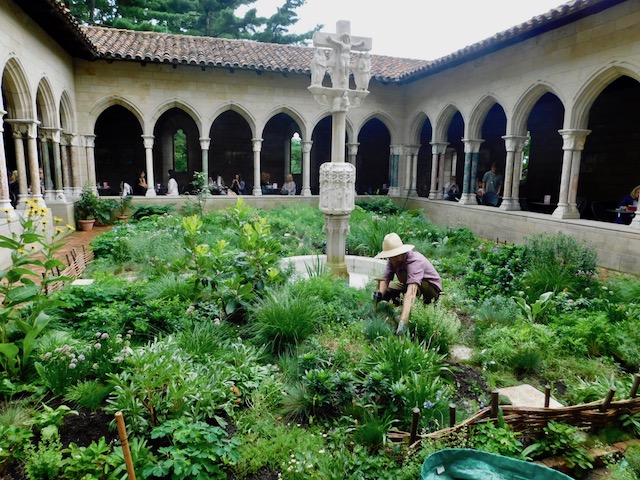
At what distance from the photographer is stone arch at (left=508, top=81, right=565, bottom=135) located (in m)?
9.83

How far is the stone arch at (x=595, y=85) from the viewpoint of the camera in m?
7.84

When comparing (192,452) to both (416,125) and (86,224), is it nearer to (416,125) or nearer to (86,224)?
(86,224)

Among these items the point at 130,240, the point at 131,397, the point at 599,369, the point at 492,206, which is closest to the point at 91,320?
the point at 131,397

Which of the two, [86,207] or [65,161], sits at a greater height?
[65,161]

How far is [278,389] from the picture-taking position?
3.45 m


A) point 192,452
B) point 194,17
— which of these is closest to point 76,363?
point 192,452

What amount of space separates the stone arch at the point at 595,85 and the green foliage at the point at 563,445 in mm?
7113

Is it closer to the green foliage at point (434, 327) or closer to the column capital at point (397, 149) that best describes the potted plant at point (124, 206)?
the column capital at point (397, 149)

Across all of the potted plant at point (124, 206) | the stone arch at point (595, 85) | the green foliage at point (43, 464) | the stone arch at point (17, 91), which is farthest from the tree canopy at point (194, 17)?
the green foliage at point (43, 464)

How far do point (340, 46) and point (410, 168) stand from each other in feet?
32.7

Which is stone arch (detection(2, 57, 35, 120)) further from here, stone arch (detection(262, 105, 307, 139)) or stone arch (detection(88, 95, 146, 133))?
stone arch (detection(262, 105, 307, 139))

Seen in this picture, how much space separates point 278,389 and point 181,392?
0.76 meters

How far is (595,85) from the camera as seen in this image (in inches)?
336

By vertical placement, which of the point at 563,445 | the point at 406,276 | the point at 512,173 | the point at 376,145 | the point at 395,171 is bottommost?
the point at 563,445
